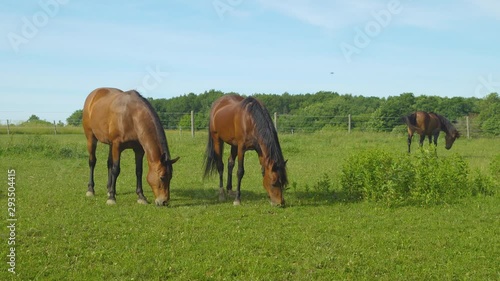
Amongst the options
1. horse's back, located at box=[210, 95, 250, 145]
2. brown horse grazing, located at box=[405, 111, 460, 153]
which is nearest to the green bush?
horse's back, located at box=[210, 95, 250, 145]

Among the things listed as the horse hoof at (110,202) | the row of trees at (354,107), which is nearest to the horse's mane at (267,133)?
the horse hoof at (110,202)

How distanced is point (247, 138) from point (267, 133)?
555 millimetres

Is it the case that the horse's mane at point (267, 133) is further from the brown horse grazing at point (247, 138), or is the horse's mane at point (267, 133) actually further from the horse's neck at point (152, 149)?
the horse's neck at point (152, 149)

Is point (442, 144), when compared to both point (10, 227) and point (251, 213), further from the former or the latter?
point (10, 227)

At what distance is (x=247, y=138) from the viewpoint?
884 centimetres

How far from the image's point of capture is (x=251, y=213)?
787cm

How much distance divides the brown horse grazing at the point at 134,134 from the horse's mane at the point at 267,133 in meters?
1.72

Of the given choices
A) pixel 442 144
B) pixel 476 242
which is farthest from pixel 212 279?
pixel 442 144

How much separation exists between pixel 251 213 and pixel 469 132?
2695 cm

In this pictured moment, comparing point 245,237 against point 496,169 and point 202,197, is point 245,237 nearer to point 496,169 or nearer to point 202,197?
point 202,197

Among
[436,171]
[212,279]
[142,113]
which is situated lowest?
[212,279]

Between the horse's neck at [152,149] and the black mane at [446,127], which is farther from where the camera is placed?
the black mane at [446,127]

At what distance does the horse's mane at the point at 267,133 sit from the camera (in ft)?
27.1

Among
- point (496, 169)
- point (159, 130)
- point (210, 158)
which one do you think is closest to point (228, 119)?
point (210, 158)
